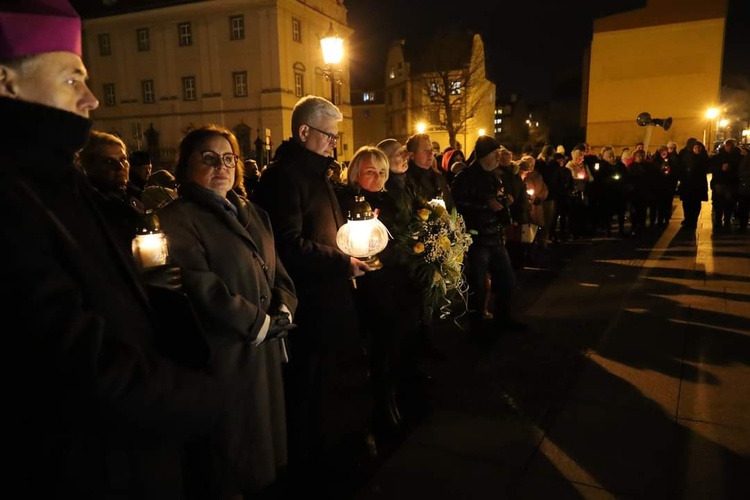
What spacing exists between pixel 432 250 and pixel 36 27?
3.09 m

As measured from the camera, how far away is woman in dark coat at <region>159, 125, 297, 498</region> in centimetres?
228

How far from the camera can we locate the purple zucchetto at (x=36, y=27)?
123cm

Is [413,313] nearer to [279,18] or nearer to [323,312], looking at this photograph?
[323,312]

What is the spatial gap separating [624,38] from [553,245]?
25.8 m

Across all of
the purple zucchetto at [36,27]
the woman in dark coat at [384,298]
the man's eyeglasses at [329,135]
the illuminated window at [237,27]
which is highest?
the illuminated window at [237,27]

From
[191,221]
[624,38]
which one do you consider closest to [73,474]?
[191,221]

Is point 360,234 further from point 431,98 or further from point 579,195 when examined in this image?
point 431,98

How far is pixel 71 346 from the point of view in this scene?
1160 mm

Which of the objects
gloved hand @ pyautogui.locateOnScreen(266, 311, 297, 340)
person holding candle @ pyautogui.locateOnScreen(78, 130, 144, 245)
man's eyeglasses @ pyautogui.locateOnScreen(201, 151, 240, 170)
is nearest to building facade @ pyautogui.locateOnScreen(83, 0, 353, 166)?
person holding candle @ pyautogui.locateOnScreen(78, 130, 144, 245)

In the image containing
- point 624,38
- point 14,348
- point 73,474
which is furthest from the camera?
point 624,38

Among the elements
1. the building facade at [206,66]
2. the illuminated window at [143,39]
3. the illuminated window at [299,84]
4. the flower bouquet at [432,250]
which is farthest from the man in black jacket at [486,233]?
the illuminated window at [143,39]

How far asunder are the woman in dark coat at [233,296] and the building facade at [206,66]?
34443mm

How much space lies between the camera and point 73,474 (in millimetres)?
1321

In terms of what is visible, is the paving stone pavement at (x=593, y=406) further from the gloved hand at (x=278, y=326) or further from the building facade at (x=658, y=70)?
the building facade at (x=658, y=70)
